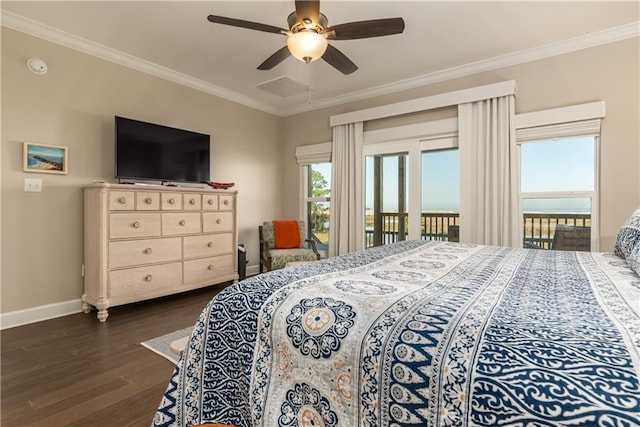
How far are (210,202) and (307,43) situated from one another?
7.54 ft

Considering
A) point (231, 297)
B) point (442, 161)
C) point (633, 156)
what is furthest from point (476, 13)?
point (231, 297)

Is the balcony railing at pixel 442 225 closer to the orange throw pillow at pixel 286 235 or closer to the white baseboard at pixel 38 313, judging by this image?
the orange throw pillow at pixel 286 235

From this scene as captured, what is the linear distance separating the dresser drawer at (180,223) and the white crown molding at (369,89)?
1710 mm

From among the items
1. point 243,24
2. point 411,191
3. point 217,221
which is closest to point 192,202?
point 217,221

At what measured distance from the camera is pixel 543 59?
10.7 feet

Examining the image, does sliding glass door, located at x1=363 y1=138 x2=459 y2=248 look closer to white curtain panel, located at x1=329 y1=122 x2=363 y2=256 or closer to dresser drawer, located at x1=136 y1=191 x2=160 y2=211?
white curtain panel, located at x1=329 y1=122 x2=363 y2=256

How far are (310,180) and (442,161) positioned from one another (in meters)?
2.08

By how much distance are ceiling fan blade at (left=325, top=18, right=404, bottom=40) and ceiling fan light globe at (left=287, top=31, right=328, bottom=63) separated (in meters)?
0.11

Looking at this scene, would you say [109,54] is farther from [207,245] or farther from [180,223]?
[207,245]

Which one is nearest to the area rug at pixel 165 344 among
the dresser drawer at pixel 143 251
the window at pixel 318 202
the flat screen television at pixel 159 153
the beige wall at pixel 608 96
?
the dresser drawer at pixel 143 251

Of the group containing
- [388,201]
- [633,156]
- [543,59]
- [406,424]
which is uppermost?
[543,59]

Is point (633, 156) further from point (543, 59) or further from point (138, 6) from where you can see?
point (138, 6)

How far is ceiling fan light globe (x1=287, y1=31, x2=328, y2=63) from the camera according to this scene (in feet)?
6.83

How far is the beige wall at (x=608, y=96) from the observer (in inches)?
114
